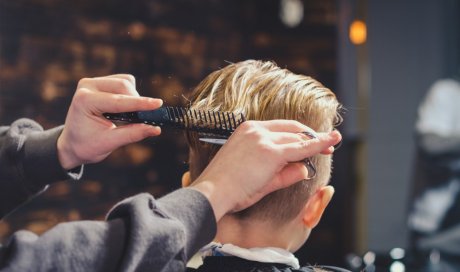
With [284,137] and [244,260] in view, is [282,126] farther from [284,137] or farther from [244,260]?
[244,260]

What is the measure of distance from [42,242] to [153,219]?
12 centimetres

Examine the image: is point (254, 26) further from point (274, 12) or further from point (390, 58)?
point (390, 58)

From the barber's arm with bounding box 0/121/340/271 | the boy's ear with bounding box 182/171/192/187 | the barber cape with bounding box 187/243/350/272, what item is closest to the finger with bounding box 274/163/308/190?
the barber's arm with bounding box 0/121/340/271

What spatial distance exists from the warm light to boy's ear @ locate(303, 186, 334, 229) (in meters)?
2.87

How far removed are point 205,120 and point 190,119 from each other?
2 centimetres

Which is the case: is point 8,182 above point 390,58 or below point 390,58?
above

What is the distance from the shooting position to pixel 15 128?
113cm

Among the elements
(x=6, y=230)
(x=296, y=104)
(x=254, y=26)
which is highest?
(x=296, y=104)

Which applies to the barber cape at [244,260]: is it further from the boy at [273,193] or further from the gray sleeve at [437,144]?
the gray sleeve at [437,144]

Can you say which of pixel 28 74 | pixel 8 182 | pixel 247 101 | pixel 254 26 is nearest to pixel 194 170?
pixel 247 101

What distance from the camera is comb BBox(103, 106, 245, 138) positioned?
867 mm

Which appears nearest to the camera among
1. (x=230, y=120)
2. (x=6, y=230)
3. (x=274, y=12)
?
(x=230, y=120)

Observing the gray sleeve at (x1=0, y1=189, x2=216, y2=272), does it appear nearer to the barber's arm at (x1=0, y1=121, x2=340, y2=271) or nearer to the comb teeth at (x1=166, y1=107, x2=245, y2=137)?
the barber's arm at (x1=0, y1=121, x2=340, y2=271)

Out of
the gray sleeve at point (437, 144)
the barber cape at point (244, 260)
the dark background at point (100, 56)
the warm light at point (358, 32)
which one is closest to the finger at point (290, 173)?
the barber cape at point (244, 260)
